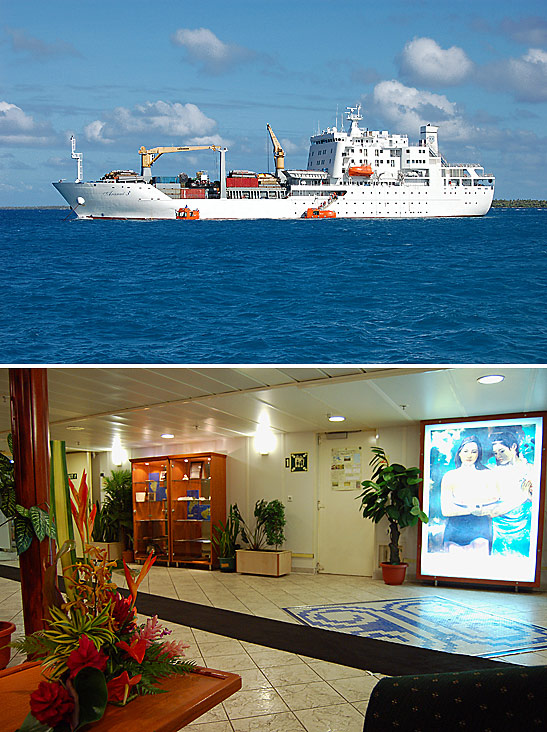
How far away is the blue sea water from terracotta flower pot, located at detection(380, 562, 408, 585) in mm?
6180

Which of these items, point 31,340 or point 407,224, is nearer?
point 31,340

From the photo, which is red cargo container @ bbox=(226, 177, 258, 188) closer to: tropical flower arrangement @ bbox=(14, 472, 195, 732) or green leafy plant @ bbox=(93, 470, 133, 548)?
green leafy plant @ bbox=(93, 470, 133, 548)

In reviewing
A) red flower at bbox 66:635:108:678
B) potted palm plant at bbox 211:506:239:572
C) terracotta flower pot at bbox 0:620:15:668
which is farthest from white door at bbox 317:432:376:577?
red flower at bbox 66:635:108:678

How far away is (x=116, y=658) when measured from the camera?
2.14 meters

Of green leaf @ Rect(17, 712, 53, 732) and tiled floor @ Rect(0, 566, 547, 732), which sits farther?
tiled floor @ Rect(0, 566, 547, 732)

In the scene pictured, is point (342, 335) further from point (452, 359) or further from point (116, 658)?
point (116, 658)

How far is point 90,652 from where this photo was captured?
1.97 meters

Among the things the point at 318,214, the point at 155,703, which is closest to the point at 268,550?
the point at 155,703

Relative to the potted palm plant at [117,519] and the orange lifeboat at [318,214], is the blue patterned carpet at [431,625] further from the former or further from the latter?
the orange lifeboat at [318,214]

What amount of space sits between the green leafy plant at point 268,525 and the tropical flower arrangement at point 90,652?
22.5ft

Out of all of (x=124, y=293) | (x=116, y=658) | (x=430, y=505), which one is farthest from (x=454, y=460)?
(x=124, y=293)

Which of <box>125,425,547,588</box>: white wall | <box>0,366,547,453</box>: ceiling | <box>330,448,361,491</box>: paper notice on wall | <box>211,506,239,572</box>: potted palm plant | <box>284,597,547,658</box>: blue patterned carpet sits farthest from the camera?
<box>211,506,239,572</box>: potted palm plant

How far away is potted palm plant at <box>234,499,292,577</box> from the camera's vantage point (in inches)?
349

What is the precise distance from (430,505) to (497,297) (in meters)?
15.4
